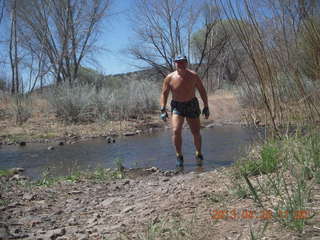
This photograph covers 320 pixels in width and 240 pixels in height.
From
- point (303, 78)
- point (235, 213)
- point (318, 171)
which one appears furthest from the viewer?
point (303, 78)

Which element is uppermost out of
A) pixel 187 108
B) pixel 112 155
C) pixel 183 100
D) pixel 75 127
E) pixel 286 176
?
pixel 183 100

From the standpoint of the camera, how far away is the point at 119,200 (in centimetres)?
311

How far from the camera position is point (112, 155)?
21.5 ft

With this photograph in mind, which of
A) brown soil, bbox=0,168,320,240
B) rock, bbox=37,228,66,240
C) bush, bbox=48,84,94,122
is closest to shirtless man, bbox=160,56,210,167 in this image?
brown soil, bbox=0,168,320,240

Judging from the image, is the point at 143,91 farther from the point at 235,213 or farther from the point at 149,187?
the point at 235,213

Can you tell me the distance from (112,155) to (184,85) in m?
2.10

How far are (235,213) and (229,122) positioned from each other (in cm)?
1017

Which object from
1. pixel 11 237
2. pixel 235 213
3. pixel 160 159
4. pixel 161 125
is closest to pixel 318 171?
pixel 235 213

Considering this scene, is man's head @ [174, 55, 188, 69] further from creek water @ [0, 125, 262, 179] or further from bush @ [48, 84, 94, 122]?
bush @ [48, 84, 94, 122]

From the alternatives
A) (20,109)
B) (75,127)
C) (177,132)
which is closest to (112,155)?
(177,132)
